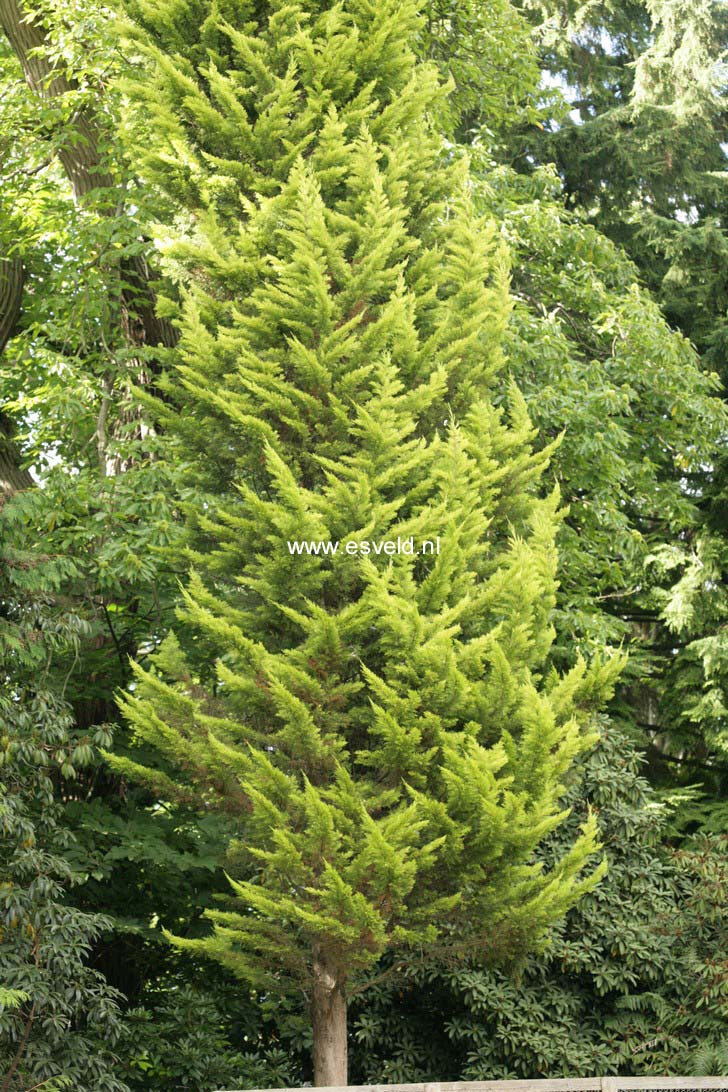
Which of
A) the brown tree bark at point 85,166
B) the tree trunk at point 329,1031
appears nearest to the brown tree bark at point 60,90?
the brown tree bark at point 85,166

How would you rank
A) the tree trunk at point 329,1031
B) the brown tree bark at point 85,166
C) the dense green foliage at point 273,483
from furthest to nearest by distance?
the brown tree bark at point 85,166 → the dense green foliage at point 273,483 → the tree trunk at point 329,1031

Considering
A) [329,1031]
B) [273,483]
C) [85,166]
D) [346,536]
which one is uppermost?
[85,166]

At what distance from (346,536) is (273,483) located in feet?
1.94

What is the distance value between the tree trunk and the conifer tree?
0.02 metres

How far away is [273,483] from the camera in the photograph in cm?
757

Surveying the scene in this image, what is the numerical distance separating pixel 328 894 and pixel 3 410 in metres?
8.07

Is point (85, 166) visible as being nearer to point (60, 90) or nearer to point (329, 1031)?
point (60, 90)

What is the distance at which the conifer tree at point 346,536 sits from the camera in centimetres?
720

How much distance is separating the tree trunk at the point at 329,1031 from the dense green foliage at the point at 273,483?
0.76 metres

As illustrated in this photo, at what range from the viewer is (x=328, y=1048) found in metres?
7.76

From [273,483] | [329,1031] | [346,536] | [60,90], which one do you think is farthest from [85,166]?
[329,1031]

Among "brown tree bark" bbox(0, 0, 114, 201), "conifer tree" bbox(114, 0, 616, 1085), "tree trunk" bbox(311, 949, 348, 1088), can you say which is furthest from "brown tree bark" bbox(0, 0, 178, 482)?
"tree trunk" bbox(311, 949, 348, 1088)

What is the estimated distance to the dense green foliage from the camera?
792 cm

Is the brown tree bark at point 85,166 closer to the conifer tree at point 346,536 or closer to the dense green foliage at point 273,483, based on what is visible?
the dense green foliage at point 273,483
